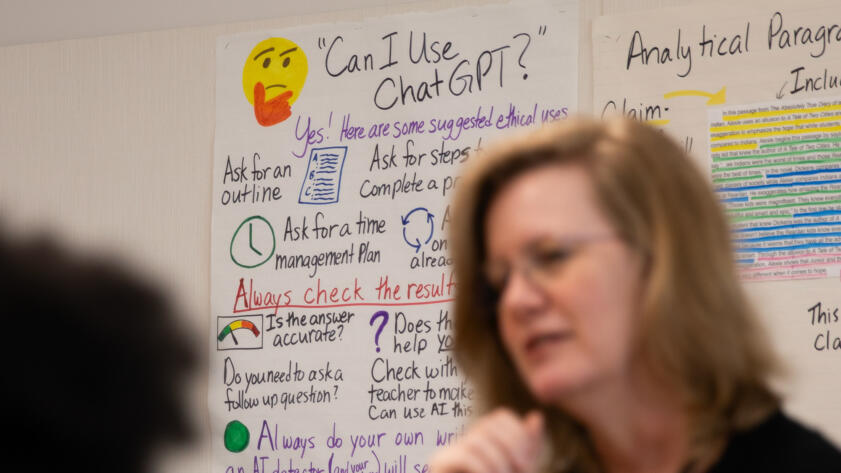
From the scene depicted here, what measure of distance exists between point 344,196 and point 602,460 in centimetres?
150

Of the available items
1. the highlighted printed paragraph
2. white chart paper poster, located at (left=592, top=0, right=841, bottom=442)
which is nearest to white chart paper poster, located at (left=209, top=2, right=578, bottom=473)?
white chart paper poster, located at (left=592, top=0, right=841, bottom=442)

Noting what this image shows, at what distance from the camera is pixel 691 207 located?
1.04 metres

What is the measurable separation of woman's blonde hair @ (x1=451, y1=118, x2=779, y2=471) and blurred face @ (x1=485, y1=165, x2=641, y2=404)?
2 cm

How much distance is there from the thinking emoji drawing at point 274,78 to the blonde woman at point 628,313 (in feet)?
5.16

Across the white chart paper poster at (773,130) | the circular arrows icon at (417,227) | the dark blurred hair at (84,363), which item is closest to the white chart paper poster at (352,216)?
the circular arrows icon at (417,227)

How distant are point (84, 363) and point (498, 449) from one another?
613 millimetres

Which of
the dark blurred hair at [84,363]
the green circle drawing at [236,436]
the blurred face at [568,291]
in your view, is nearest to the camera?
the dark blurred hair at [84,363]

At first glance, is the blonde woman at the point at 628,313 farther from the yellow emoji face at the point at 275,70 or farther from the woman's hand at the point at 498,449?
the yellow emoji face at the point at 275,70

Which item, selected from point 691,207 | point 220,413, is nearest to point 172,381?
point 691,207

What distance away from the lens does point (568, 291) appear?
101 centimetres

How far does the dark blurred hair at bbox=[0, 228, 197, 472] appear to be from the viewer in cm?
53

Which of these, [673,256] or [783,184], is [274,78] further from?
[673,256]

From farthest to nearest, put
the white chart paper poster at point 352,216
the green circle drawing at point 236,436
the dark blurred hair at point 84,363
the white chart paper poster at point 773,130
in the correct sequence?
the green circle drawing at point 236,436, the white chart paper poster at point 352,216, the white chart paper poster at point 773,130, the dark blurred hair at point 84,363

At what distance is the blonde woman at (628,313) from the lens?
39.8 inches
